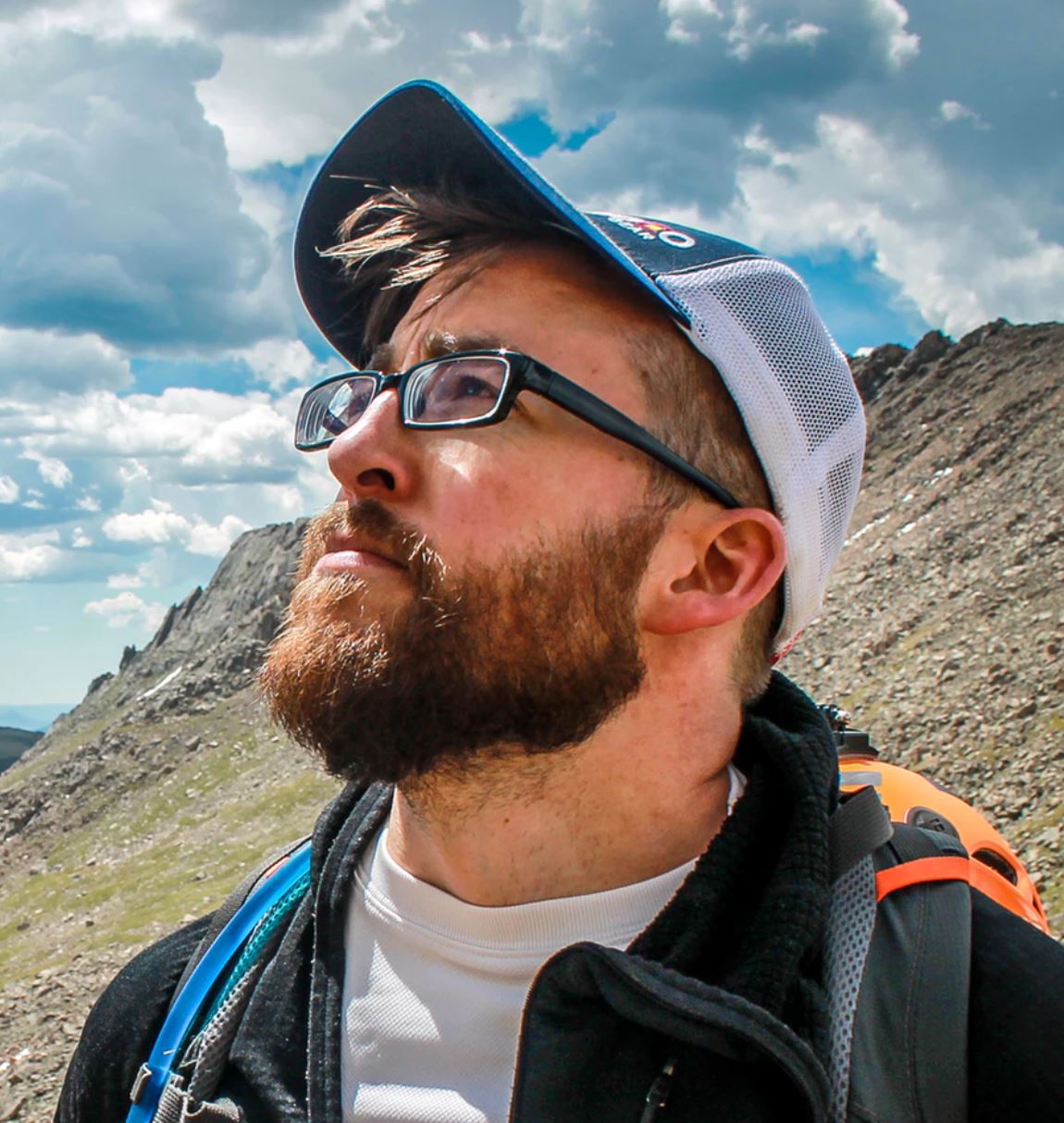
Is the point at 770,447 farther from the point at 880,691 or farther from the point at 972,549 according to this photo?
the point at 972,549

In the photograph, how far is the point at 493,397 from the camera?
321 centimetres

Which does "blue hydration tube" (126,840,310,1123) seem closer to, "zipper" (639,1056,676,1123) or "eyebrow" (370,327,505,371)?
"zipper" (639,1056,676,1123)

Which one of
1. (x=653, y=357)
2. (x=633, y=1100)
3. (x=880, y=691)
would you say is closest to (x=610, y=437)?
(x=653, y=357)

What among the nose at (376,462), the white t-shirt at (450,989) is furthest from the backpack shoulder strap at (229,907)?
the nose at (376,462)

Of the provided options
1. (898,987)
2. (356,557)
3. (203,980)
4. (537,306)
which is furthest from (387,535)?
(898,987)

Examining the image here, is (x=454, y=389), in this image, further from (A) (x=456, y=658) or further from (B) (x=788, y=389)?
(B) (x=788, y=389)

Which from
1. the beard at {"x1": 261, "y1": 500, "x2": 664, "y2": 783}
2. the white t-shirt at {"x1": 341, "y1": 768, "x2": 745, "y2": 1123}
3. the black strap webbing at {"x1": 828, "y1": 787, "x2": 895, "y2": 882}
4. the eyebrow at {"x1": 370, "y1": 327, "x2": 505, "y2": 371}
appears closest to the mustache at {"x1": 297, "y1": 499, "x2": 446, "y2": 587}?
the beard at {"x1": 261, "y1": 500, "x2": 664, "y2": 783}

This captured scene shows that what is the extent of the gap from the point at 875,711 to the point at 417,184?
22396 millimetres

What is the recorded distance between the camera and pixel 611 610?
10.3ft

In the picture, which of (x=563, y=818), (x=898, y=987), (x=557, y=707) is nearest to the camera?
(x=898, y=987)

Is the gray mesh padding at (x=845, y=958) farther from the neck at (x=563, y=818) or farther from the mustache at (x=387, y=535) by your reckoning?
the mustache at (x=387, y=535)

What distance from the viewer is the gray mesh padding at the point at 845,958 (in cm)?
238

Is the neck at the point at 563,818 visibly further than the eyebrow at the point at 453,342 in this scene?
No

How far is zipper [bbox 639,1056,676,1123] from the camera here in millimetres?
2352
